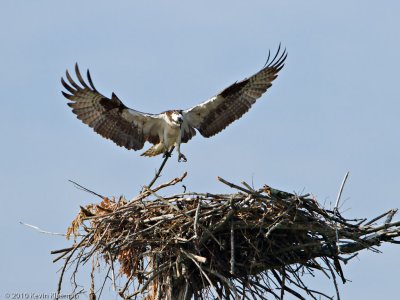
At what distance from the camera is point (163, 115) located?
11.5m

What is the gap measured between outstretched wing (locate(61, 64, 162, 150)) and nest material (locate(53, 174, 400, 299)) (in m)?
2.52

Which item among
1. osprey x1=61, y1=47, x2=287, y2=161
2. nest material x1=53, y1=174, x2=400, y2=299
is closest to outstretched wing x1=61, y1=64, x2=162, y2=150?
osprey x1=61, y1=47, x2=287, y2=161

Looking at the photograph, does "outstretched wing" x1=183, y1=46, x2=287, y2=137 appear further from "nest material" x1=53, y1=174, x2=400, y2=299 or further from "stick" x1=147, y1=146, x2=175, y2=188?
"nest material" x1=53, y1=174, x2=400, y2=299

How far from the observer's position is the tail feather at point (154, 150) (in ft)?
38.3

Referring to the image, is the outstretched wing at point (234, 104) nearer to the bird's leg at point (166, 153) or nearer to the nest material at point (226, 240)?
the bird's leg at point (166, 153)

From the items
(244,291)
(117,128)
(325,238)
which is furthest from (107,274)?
(117,128)

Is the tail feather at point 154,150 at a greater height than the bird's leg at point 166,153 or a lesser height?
greater

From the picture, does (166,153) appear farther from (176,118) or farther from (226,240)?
(226,240)

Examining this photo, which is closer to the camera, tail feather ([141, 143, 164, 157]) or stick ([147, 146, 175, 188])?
stick ([147, 146, 175, 188])

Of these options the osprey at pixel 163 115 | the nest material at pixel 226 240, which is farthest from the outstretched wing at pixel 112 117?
the nest material at pixel 226 240

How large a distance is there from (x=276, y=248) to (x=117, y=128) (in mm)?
3667

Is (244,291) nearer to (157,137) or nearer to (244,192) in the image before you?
(244,192)

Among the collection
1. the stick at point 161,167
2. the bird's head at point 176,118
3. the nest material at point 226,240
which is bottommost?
the nest material at point 226,240

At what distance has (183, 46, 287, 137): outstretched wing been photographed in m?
11.8
